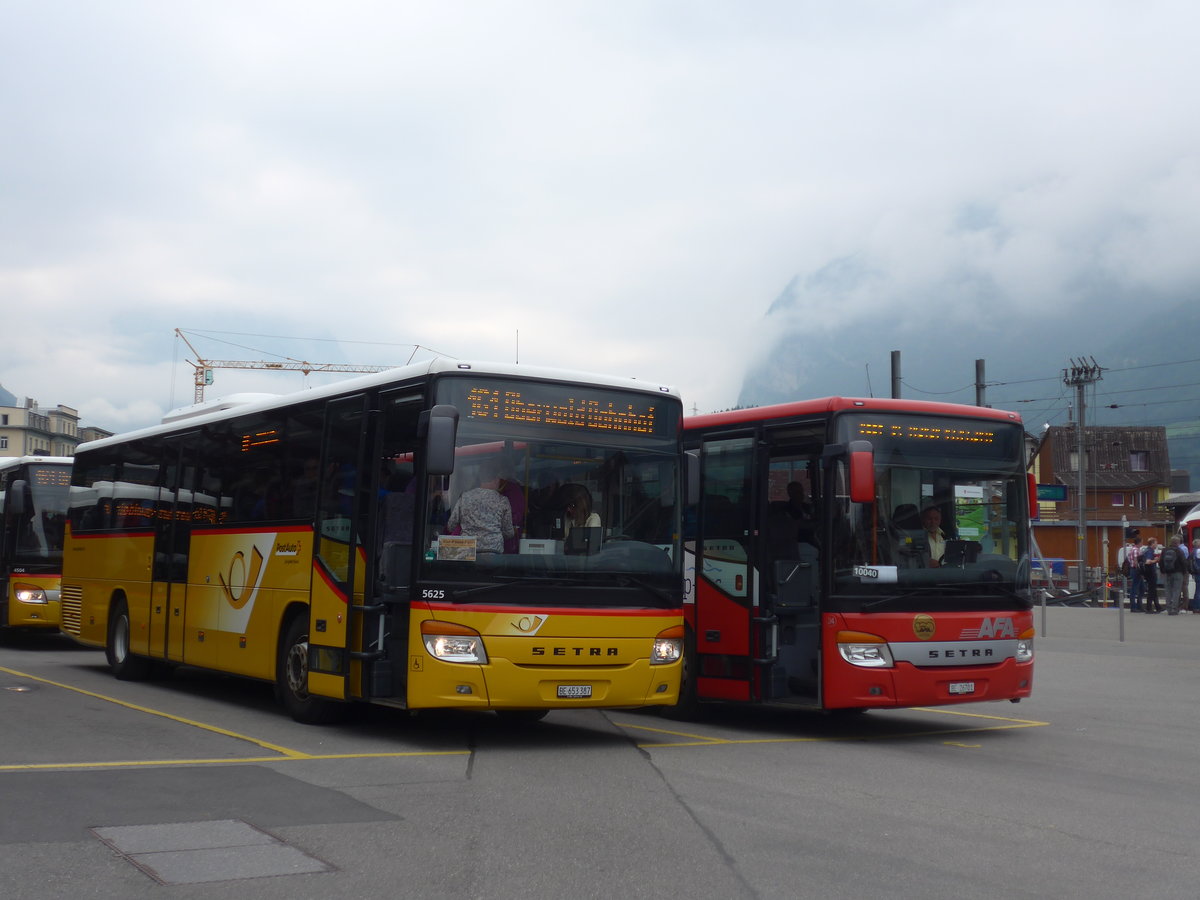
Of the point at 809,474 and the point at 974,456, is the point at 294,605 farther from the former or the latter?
the point at 974,456

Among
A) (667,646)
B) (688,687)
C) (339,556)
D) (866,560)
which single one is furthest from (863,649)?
(339,556)

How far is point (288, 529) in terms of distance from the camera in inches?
506

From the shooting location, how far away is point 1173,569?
33.3 meters

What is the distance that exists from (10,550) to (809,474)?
1531cm

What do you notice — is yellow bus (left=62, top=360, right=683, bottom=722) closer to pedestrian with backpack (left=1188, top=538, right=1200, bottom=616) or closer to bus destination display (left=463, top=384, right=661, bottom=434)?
bus destination display (left=463, top=384, right=661, bottom=434)

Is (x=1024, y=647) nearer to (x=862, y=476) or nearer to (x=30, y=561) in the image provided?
(x=862, y=476)

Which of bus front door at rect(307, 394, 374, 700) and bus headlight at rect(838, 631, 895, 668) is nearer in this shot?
bus front door at rect(307, 394, 374, 700)

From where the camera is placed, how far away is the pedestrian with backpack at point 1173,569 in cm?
3309

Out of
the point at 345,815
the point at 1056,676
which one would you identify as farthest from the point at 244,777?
the point at 1056,676

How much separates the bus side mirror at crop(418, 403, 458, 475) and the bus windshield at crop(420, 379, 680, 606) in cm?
54

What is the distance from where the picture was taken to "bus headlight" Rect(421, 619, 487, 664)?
34.4 feet

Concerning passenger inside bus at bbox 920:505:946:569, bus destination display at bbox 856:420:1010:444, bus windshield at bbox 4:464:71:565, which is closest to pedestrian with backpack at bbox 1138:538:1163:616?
bus destination display at bbox 856:420:1010:444

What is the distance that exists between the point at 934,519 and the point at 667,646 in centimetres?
279

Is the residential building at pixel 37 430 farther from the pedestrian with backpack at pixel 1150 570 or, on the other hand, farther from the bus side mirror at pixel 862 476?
the bus side mirror at pixel 862 476
